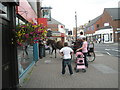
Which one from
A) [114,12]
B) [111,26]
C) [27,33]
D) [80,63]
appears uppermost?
[114,12]

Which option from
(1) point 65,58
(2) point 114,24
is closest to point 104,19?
(2) point 114,24

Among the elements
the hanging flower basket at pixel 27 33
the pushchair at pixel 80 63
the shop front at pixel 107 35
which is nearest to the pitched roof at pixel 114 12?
the shop front at pixel 107 35

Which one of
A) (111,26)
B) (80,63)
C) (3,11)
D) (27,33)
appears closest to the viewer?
(3,11)

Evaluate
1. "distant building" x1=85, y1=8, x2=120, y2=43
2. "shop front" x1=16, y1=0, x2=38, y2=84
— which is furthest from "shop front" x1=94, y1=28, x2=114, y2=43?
"shop front" x1=16, y1=0, x2=38, y2=84

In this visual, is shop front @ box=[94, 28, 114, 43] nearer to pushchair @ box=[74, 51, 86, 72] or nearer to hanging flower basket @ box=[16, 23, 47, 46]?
pushchair @ box=[74, 51, 86, 72]

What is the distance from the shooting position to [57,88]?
5566 mm

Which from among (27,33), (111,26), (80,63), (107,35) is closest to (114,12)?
(111,26)

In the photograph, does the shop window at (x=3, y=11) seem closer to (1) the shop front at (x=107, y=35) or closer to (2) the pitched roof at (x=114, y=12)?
(1) the shop front at (x=107, y=35)

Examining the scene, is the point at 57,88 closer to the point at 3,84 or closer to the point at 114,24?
the point at 3,84

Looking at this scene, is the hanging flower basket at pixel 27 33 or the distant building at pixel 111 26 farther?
the distant building at pixel 111 26

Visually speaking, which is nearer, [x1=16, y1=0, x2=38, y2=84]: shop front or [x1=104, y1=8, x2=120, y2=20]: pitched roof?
[x1=16, y1=0, x2=38, y2=84]: shop front

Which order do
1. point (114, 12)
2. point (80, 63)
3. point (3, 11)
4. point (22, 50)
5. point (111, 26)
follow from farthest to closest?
point (114, 12) → point (111, 26) → point (80, 63) → point (22, 50) → point (3, 11)

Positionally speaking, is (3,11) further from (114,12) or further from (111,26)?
(114,12)

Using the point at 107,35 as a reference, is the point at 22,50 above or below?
below
